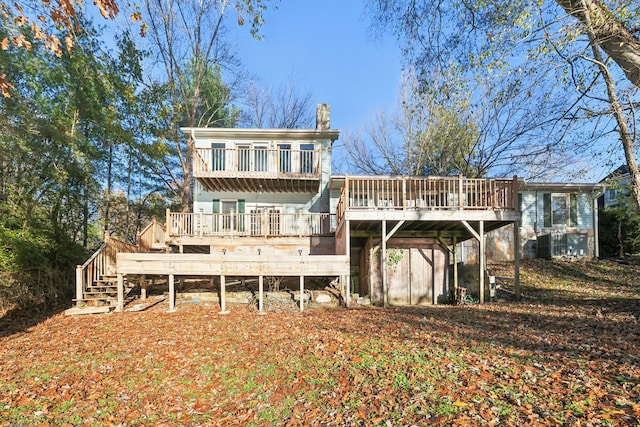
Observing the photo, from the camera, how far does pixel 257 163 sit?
614 inches

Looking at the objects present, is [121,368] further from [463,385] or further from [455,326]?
[455,326]

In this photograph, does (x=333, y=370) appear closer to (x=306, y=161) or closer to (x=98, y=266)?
(x=98, y=266)

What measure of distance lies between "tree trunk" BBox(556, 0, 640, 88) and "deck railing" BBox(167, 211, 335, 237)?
9.87 metres

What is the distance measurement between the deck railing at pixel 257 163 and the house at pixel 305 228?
0.05 m

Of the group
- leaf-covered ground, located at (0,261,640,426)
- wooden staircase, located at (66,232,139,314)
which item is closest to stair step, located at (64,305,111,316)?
wooden staircase, located at (66,232,139,314)

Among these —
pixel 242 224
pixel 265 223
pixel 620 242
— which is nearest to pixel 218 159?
pixel 242 224

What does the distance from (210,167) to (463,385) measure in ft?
44.3

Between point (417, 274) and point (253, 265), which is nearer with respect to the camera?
point (253, 265)

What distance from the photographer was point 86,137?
16.6 metres

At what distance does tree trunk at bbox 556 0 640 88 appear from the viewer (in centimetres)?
589

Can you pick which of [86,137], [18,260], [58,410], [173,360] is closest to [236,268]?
[173,360]

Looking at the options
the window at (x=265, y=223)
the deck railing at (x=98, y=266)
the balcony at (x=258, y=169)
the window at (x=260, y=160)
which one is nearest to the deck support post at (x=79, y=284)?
the deck railing at (x=98, y=266)

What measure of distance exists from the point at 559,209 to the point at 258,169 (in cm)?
1774

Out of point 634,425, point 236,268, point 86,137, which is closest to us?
point 634,425
